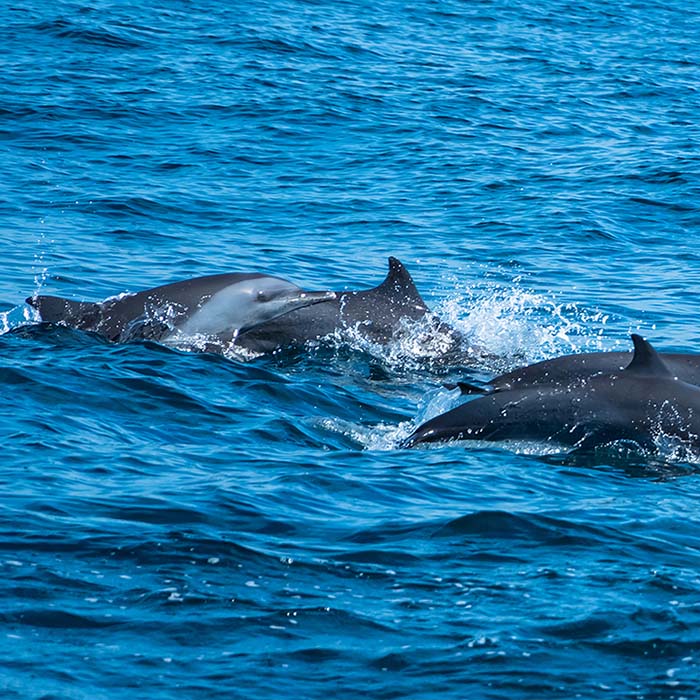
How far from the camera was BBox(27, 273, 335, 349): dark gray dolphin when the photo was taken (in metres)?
14.5

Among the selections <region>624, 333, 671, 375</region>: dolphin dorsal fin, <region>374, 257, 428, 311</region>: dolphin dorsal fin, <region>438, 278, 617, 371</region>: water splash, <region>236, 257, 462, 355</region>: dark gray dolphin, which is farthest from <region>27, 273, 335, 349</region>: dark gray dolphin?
<region>624, 333, 671, 375</region>: dolphin dorsal fin

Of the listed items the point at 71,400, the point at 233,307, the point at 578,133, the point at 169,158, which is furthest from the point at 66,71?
the point at 71,400

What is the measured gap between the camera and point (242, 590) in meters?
8.05

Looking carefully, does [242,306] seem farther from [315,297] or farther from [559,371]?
[559,371]

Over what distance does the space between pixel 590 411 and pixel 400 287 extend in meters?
4.03

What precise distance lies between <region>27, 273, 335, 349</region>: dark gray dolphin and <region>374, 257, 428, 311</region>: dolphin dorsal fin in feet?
1.85

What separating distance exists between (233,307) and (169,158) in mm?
11036

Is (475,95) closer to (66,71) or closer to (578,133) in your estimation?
(578,133)

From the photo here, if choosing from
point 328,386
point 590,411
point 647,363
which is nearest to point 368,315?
point 328,386

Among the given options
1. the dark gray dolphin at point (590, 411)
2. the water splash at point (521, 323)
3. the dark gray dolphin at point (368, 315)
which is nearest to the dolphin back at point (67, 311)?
the dark gray dolphin at point (368, 315)

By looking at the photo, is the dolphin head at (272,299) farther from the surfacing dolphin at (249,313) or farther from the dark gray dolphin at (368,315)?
the dark gray dolphin at (368,315)

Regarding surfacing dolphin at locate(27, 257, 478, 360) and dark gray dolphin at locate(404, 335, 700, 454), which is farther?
surfacing dolphin at locate(27, 257, 478, 360)

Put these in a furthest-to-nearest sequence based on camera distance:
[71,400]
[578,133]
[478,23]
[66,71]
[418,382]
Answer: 1. [478,23]
2. [66,71]
3. [578,133]
4. [418,382]
5. [71,400]

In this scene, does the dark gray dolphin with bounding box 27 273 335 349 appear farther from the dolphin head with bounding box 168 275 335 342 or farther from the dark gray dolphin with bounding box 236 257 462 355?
the dark gray dolphin with bounding box 236 257 462 355
